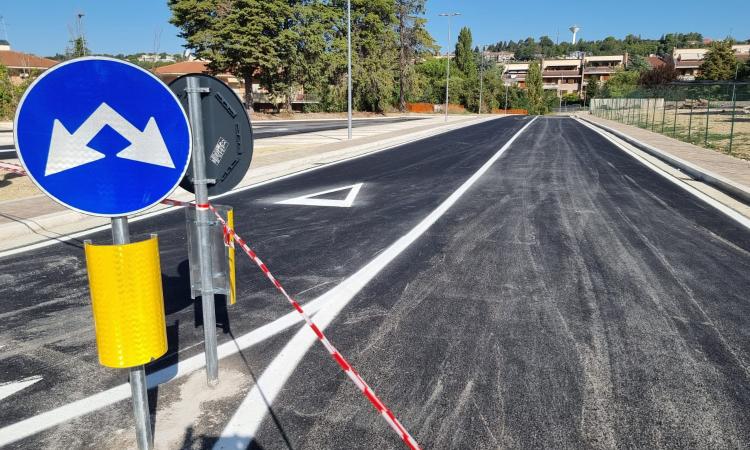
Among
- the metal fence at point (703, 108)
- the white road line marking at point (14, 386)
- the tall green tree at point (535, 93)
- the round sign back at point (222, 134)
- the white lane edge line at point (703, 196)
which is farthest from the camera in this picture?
the tall green tree at point (535, 93)

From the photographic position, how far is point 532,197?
1024cm

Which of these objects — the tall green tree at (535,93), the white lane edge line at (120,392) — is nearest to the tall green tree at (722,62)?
the tall green tree at (535,93)

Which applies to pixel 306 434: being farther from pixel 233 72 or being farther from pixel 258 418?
pixel 233 72

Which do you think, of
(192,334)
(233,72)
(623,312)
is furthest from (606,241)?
(233,72)

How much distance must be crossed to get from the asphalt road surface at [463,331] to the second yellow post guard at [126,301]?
0.62 meters

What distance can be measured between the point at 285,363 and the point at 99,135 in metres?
2.02

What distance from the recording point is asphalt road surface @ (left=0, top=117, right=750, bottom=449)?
10.0 ft

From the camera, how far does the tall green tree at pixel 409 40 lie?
225ft

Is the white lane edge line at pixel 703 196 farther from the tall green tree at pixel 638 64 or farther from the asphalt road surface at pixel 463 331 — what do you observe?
the tall green tree at pixel 638 64

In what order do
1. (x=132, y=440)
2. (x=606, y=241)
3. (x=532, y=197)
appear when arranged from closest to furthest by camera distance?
(x=132, y=440) → (x=606, y=241) → (x=532, y=197)

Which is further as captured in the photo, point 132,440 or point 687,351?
point 687,351

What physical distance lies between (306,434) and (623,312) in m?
3.10

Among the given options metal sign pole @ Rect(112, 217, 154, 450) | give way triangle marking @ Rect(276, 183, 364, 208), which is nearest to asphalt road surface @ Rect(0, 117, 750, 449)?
metal sign pole @ Rect(112, 217, 154, 450)

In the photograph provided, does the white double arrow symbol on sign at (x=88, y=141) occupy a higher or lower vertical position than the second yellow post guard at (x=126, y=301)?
higher
